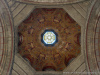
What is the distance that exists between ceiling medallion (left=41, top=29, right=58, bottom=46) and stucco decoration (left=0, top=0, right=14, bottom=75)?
4803 mm

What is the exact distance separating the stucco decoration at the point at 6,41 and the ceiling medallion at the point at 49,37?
4.80 metres

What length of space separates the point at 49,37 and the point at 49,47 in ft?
3.95

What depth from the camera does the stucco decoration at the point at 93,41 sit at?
10250 mm

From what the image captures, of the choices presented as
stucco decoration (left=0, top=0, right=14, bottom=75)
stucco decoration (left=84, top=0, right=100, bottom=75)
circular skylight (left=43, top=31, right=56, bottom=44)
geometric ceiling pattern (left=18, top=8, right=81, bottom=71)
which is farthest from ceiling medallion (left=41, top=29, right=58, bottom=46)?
stucco decoration (left=84, top=0, right=100, bottom=75)

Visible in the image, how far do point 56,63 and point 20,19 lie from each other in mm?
6604

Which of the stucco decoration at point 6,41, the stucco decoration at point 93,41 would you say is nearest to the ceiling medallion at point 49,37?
the stucco decoration at point 6,41

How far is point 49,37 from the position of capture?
15062 mm

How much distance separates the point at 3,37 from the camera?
1095 centimetres

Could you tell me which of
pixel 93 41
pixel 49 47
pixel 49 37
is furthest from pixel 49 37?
pixel 93 41

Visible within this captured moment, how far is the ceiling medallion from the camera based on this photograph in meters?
15.0

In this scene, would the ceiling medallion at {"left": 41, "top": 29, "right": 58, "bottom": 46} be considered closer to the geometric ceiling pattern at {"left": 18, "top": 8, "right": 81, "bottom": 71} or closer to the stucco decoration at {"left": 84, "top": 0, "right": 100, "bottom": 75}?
the geometric ceiling pattern at {"left": 18, "top": 8, "right": 81, "bottom": 71}

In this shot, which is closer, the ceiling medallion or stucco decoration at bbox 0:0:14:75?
stucco decoration at bbox 0:0:14:75

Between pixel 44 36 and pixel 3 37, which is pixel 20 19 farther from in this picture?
pixel 44 36

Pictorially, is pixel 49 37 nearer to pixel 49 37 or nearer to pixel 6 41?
pixel 49 37
